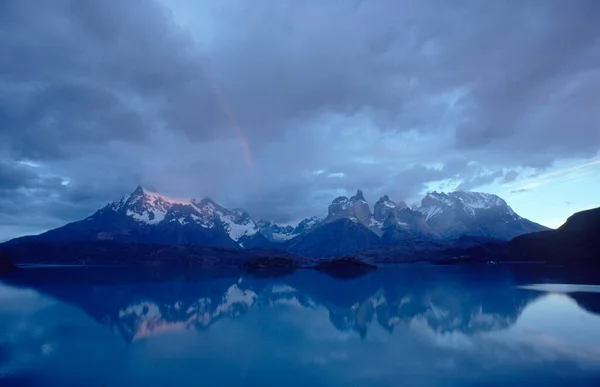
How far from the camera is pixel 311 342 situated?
49219 millimetres

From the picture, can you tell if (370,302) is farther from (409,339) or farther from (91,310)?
(91,310)

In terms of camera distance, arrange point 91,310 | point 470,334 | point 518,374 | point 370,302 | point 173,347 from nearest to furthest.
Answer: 1. point 518,374
2. point 173,347
3. point 470,334
4. point 91,310
5. point 370,302

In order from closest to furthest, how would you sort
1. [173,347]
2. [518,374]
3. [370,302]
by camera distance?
1. [518,374]
2. [173,347]
3. [370,302]

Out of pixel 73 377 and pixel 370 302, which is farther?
pixel 370 302

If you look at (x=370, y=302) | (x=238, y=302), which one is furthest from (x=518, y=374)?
(x=238, y=302)

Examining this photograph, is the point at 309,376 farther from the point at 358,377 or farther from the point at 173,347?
the point at 173,347

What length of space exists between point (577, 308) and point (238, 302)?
213 ft

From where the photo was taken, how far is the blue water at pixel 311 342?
114 feet

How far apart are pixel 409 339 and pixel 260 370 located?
21.0 metres

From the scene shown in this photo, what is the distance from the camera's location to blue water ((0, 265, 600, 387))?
34.7m

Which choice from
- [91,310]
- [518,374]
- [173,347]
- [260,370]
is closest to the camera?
[518,374]

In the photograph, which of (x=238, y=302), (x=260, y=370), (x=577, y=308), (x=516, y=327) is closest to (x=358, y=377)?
(x=260, y=370)

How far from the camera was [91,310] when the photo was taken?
77.7 m

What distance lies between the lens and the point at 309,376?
1389 inches
